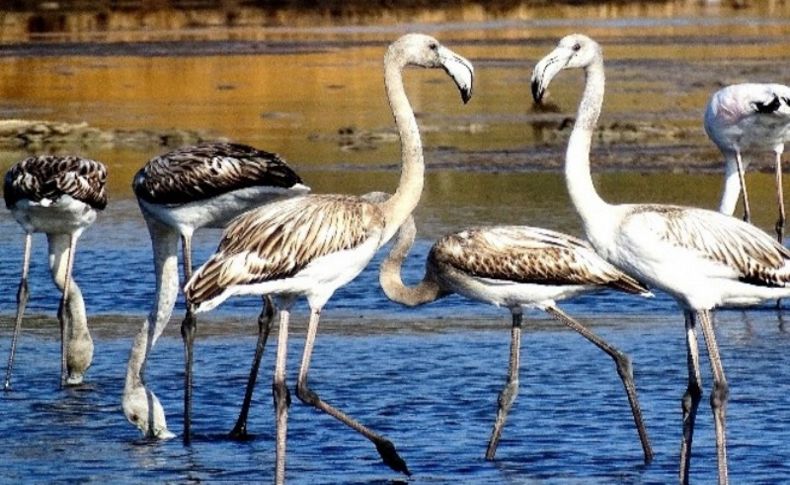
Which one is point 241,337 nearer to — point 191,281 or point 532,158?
point 191,281

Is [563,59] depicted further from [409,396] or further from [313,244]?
[409,396]

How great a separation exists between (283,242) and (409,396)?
232cm

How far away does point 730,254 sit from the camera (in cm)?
830

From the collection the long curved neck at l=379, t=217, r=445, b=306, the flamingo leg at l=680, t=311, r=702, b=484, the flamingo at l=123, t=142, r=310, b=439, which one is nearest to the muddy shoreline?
the long curved neck at l=379, t=217, r=445, b=306

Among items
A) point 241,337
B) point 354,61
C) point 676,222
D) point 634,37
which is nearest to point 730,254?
point 676,222

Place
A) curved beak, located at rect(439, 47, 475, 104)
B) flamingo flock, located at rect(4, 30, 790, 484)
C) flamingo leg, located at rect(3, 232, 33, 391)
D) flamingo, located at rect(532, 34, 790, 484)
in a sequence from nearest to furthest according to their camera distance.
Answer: flamingo, located at rect(532, 34, 790, 484) < flamingo flock, located at rect(4, 30, 790, 484) < curved beak, located at rect(439, 47, 475, 104) < flamingo leg, located at rect(3, 232, 33, 391)

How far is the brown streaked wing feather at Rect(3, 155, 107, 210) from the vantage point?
1104 cm

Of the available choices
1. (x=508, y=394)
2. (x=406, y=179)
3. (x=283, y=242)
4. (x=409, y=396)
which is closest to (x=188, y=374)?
(x=409, y=396)

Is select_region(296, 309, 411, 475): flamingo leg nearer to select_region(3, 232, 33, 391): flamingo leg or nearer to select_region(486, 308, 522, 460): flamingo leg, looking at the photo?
select_region(486, 308, 522, 460): flamingo leg

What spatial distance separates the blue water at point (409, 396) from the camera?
8992 mm

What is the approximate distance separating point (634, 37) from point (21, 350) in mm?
29765

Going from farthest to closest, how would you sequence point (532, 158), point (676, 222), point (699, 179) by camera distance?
point (532, 158), point (699, 179), point (676, 222)

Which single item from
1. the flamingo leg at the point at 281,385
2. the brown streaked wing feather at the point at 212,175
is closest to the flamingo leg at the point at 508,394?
the flamingo leg at the point at 281,385

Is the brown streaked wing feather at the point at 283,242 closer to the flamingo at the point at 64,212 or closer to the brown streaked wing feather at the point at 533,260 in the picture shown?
the brown streaked wing feather at the point at 533,260
